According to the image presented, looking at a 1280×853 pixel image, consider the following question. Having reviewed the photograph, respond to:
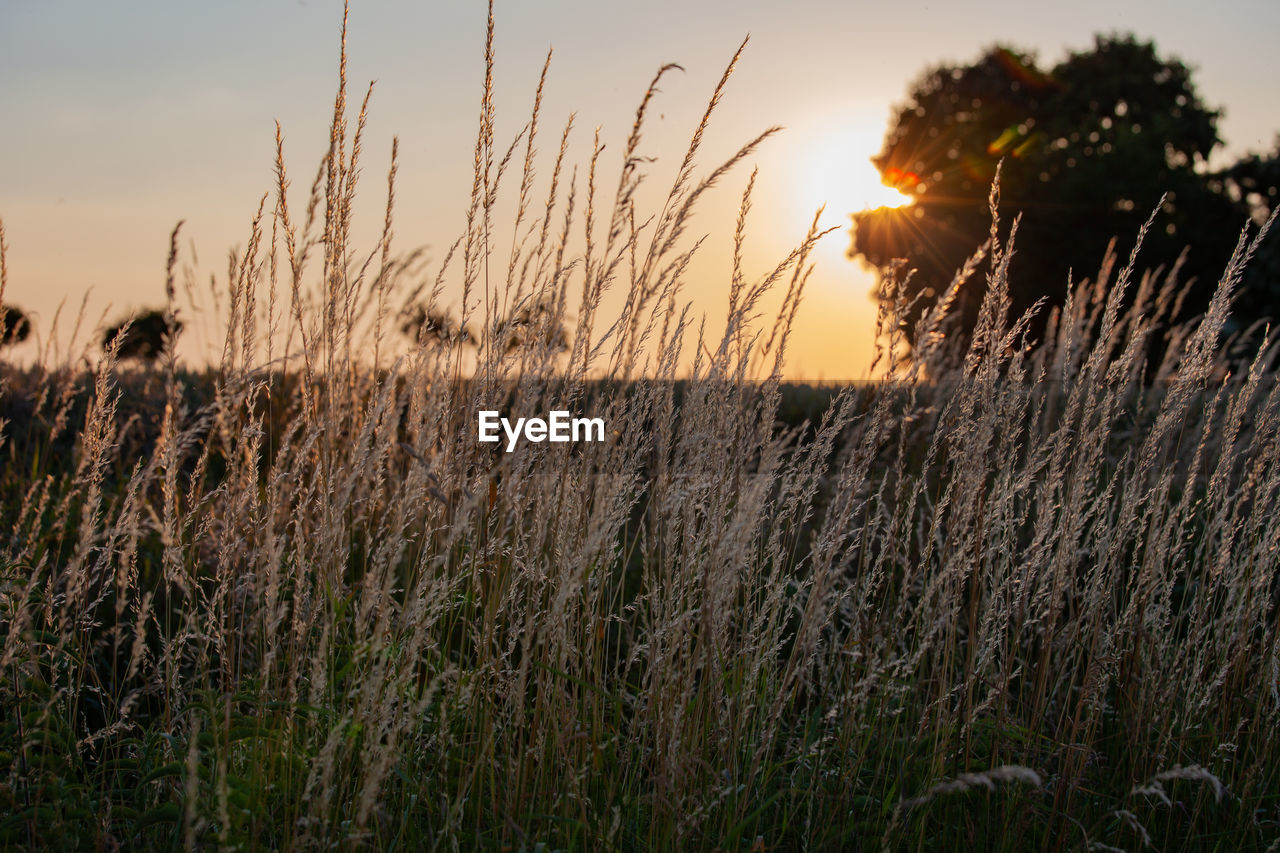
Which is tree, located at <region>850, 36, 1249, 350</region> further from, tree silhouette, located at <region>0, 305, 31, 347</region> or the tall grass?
the tall grass

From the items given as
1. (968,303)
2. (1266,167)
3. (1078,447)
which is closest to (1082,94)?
(1266,167)

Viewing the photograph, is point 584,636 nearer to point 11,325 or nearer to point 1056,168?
point 11,325

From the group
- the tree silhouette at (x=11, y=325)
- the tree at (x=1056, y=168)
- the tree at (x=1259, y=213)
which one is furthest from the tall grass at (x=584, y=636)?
the tree at (x=1056, y=168)

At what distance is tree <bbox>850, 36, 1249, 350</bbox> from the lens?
19.8 meters

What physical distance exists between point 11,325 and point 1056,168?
19620 mm

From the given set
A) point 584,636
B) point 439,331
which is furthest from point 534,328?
point 584,636

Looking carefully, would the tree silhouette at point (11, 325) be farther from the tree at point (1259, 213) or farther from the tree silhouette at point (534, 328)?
the tree at point (1259, 213)

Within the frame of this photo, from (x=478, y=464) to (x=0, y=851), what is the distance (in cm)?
114

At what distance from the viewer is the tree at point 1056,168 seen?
781 inches

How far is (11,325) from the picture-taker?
25.6 ft

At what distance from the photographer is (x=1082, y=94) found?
72.4 ft

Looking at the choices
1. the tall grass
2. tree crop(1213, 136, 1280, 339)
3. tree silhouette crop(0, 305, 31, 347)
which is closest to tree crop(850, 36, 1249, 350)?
tree crop(1213, 136, 1280, 339)

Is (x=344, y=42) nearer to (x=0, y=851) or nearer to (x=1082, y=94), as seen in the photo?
(x=0, y=851)

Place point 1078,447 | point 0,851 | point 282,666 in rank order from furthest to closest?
point 282,666, point 1078,447, point 0,851
